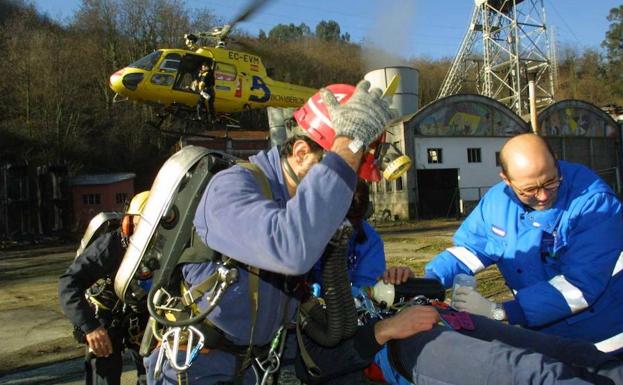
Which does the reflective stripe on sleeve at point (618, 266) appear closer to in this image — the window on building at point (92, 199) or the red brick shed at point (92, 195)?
the red brick shed at point (92, 195)

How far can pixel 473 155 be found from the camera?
2947 cm

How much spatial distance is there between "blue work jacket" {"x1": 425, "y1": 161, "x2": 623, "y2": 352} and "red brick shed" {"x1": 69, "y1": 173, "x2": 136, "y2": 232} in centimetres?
2809

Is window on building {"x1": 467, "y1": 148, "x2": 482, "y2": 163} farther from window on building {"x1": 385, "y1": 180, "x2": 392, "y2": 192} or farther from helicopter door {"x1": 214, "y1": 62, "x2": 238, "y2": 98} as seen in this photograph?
helicopter door {"x1": 214, "y1": 62, "x2": 238, "y2": 98}

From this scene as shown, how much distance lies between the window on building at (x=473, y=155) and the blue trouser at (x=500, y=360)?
28208mm

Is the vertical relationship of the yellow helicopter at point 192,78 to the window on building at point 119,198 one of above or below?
above

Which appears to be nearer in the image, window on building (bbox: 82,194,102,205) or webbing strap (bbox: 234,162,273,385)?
webbing strap (bbox: 234,162,273,385)

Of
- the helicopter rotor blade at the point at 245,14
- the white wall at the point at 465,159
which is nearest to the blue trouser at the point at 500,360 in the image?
the helicopter rotor blade at the point at 245,14

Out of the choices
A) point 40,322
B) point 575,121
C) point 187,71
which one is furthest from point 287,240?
point 575,121

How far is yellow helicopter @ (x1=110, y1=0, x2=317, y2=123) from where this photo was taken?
1483 centimetres

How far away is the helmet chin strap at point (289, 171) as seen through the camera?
2080mm

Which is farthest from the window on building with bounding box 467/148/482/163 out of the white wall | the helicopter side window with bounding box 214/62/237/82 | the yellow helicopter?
the helicopter side window with bounding box 214/62/237/82

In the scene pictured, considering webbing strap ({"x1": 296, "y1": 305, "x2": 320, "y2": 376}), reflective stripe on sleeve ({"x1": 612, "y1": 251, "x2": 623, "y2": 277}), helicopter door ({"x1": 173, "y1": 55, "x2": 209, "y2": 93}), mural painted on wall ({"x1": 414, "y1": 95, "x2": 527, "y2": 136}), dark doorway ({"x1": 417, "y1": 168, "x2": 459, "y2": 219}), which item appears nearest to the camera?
webbing strap ({"x1": 296, "y1": 305, "x2": 320, "y2": 376})

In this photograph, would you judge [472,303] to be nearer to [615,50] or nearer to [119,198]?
[119,198]

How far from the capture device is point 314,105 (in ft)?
7.11
